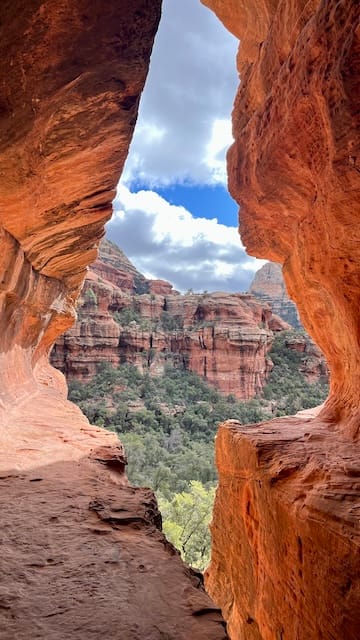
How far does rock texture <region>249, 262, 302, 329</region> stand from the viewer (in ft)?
305

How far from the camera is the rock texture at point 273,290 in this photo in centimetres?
9306

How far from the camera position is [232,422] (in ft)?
23.9

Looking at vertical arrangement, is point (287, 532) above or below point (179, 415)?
above

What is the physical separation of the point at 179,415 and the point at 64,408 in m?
22.9

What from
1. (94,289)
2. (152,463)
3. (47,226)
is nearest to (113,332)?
(94,289)

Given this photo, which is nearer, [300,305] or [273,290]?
[300,305]

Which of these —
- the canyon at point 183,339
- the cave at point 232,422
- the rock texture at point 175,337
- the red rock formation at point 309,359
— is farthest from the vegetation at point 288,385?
the cave at point 232,422

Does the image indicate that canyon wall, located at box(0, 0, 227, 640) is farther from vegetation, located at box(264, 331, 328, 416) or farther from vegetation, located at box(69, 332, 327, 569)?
vegetation, located at box(264, 331, 328, 416)

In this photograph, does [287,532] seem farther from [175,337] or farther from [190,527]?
[175,337]

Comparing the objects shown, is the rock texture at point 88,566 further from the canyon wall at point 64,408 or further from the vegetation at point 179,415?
the vegetation at point 179,415

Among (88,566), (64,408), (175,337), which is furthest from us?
(175,337)

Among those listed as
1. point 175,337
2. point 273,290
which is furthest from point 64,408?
point 273,290

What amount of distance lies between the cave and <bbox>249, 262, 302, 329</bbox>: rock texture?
288ft

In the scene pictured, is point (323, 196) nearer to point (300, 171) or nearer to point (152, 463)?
point (300, 171)
